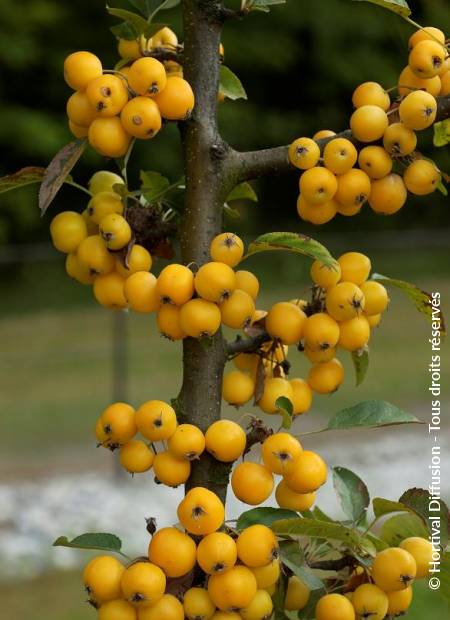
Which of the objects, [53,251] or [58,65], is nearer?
[53,251]

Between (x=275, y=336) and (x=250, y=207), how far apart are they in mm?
8650

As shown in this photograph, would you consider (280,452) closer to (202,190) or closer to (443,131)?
(202,190)

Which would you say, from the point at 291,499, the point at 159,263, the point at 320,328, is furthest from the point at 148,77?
the point at 159,263

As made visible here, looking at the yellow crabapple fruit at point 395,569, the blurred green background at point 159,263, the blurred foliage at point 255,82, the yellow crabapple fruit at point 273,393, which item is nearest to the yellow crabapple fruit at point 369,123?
the yellow crabapple fruit at point 273,393

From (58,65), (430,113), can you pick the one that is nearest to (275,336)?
(430,113)

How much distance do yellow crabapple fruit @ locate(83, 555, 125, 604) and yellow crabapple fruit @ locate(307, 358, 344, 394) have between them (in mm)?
229

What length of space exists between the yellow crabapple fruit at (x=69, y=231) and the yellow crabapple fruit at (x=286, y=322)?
0.55ft

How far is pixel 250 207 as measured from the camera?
9.38 meters

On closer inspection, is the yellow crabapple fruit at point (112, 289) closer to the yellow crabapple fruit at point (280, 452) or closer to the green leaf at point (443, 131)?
the yellow crabapple fruit at point (280, 452)

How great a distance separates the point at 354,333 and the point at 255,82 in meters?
9.02

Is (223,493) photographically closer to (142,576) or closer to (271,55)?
(142,576)

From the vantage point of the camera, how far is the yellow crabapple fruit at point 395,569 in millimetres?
717

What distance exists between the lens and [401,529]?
2.56 ft

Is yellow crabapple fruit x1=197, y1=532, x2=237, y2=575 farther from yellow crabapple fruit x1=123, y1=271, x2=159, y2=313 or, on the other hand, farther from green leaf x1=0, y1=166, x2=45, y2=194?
green leaf x1=0, y1=166, x2=45, y2=194
